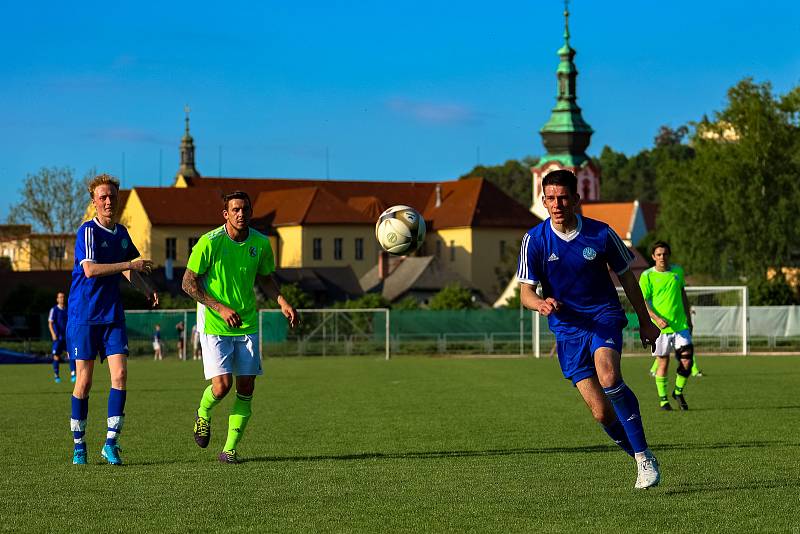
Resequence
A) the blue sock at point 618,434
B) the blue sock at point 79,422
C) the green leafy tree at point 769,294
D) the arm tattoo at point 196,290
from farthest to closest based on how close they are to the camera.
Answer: the green leafy tree at point 769,294, the blue sock at point 79,422, the arm tattoo at point 196,290, the blue sock at point 618,434

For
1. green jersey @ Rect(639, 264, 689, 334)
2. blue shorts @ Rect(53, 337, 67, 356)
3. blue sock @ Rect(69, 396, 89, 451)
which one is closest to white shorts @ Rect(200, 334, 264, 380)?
blue sock @ Rect(69, 396, 89, 451)

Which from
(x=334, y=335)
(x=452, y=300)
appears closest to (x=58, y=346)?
(x=334, y=335)

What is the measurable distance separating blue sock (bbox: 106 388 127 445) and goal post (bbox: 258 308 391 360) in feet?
121

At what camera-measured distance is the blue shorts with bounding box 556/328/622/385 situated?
8.78 metres

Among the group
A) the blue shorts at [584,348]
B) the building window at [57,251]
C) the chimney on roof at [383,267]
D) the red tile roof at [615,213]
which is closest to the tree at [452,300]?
the chimney on roof at [383,267]

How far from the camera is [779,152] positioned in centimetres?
7100

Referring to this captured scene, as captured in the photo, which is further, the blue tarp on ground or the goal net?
the goal net

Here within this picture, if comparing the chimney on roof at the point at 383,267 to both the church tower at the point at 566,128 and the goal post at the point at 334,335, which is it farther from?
the goal post at the point at 334,335

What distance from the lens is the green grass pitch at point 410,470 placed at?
7.39 meters

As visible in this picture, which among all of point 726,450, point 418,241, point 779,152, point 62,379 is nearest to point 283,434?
point 418,241

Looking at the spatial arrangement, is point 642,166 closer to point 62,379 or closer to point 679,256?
point 679,256

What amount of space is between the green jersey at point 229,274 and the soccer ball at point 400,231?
9.82ft

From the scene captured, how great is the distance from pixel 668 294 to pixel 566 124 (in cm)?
10926

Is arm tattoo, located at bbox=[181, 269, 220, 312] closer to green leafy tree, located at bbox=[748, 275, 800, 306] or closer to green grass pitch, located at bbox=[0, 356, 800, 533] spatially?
green grass pitch, located at bbox=[0, 356, 800, 533]
